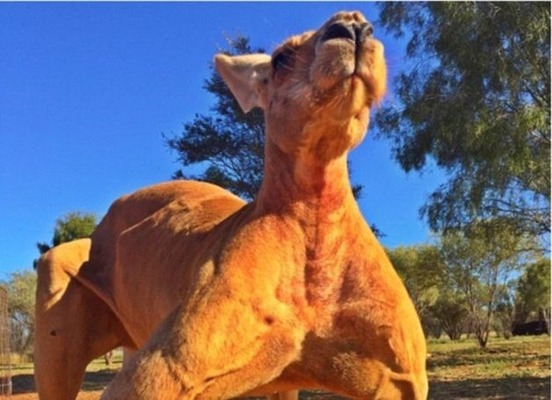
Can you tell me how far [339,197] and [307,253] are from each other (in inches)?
11.9

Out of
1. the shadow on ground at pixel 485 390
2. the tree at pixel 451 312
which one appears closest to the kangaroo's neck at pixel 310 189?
the shadow on ground at pixel 485 390

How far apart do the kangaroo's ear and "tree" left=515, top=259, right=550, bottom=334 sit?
122 feet

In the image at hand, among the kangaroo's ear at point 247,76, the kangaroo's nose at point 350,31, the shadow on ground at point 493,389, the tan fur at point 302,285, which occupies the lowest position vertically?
the shadow on ground at point 493,389

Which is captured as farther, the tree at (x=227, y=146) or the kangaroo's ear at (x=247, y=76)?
the tree at (x=227, y=146)

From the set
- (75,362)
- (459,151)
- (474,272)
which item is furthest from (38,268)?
(474,272)

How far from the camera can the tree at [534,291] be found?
43.5 meters

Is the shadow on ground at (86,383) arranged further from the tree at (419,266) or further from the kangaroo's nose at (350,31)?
the tree at (419,266)

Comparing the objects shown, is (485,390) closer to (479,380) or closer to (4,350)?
(479,380)

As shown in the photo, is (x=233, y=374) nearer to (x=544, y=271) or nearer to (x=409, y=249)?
(x=544, y=271)

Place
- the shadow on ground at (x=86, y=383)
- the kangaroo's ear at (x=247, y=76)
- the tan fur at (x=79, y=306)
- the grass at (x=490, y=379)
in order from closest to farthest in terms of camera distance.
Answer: the kangaroo's ear at (x=247, y=76) → the tan fur at (x=79, y=306) → the grass at (x=490, y=379) → the shadow on ground at (x=86, y=383)

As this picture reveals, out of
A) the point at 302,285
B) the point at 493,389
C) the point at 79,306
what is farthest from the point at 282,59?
the point at 493,389

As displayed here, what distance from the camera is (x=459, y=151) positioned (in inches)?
757

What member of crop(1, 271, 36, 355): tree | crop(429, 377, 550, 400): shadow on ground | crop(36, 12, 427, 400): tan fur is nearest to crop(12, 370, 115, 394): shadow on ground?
crop(1, 271, 36, 355): tree

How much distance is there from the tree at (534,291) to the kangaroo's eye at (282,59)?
37890mm
